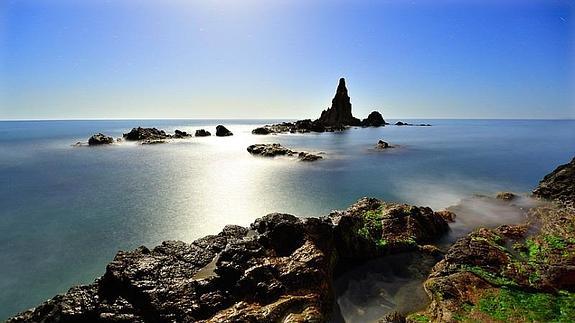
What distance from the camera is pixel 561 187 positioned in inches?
1351

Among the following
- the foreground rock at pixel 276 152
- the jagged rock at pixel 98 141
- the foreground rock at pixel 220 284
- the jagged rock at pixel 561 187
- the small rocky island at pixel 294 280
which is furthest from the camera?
the jagged rock at pixel 98 141

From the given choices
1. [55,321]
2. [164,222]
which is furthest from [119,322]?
[164,222]

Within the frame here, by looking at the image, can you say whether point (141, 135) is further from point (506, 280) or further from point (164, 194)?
point (506, 280)

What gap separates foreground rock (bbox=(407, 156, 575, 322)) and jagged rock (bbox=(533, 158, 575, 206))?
517 inches

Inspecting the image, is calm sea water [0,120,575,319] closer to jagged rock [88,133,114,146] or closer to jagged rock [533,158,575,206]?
jagged rock [533,158,575,206]

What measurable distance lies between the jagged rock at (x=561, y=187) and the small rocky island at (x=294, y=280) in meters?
16.1

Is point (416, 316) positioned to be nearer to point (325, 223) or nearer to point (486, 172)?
point (325, 223)

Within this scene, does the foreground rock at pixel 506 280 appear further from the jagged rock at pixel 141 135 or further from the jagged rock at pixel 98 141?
the jagged rock at pixel 141 135

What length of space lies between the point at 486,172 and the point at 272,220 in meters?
53.5

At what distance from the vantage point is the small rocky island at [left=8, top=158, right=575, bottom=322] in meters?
11.5

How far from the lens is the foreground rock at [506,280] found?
12.9 metres

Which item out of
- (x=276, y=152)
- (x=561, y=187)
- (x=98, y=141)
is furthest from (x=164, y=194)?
(x=98, y=141)

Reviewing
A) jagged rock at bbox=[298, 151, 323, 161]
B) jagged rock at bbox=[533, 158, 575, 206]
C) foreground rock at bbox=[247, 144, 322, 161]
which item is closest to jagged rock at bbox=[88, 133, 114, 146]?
foreground rock at bbox=[247, 144, 322, 161]

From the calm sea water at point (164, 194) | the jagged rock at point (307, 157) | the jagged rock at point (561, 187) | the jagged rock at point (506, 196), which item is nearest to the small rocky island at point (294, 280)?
the calm sea water at point (164, 194)
